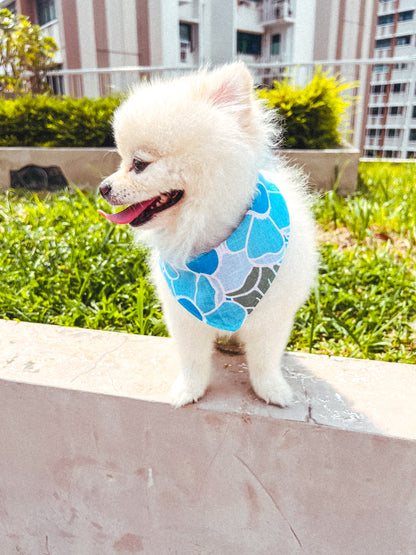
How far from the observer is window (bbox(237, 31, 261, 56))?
1307 cm

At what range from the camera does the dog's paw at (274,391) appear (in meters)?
1.21

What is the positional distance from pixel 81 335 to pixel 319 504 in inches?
36.8

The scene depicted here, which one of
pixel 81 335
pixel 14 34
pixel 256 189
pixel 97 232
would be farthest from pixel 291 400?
pixel 14 34

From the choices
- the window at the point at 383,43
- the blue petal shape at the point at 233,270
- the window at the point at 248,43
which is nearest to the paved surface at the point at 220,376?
the blue petal shape at the point at 233,270

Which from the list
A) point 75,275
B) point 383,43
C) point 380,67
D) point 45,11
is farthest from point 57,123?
point 383,43

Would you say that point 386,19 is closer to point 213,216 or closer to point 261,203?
point 261,203

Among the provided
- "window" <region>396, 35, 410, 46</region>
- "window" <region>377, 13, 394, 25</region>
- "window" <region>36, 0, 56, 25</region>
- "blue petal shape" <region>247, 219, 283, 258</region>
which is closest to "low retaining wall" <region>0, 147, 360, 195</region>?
"blue petal shape" <region>247, 219, 283, 258</region>

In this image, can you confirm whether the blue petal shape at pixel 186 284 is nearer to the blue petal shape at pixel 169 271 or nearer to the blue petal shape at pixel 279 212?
the blue petal shape at pixel 169 271

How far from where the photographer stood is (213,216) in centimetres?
98

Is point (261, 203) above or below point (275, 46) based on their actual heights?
below

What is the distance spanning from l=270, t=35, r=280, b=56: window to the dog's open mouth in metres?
13.9

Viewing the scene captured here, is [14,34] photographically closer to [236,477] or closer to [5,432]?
[5,432]

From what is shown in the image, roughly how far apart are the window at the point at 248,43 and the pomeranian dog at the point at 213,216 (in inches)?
534

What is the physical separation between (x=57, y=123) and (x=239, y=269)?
3709 millimetres
